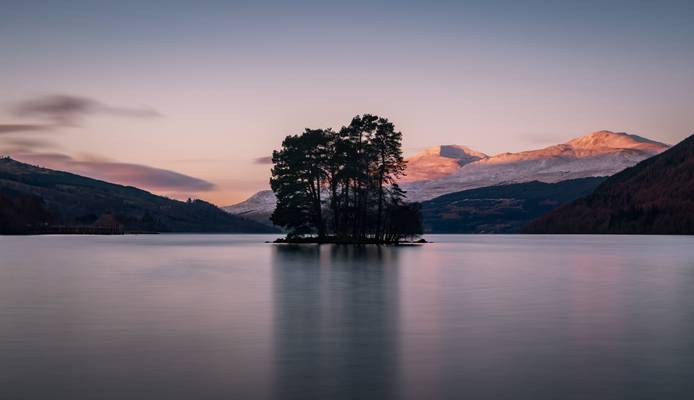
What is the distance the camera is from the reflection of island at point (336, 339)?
1822 cm

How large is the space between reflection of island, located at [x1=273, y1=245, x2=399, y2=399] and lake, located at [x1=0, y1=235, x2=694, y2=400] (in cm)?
8

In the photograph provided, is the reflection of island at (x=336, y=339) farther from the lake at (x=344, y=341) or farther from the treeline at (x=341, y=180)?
the treeline at (x=341, y=180)

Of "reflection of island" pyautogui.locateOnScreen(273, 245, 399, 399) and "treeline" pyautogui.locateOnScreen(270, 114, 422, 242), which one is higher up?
"treeline" pyautogui.locateOnScreen(270, 114, 422, 242)

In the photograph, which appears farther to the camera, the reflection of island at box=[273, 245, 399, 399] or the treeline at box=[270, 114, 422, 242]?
the treeline at box=[270, 114, 422, 242]

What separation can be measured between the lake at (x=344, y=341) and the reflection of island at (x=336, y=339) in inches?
3.1

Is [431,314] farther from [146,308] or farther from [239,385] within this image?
[239,385]

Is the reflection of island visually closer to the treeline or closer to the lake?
the lake

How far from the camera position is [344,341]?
83.6ft

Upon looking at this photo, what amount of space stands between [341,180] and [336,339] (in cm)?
11189

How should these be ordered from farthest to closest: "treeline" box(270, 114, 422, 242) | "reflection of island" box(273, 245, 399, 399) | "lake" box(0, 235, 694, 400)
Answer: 1. "treeline" box(270, 114, 422, 242)
2. "reflection of island" box(273, 245, 399, 399)
3. "lake" box(0, 235, 694, 400)

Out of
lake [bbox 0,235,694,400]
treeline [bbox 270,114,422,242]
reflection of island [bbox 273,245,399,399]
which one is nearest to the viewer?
lake [bbox 0,235,694,400]

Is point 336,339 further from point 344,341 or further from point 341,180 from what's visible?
point 341,180

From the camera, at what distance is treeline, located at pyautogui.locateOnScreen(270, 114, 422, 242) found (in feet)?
447

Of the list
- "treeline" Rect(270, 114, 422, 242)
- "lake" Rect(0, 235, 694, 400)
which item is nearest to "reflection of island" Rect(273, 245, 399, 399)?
"lake" Rect(0, 235, 694, 400)
